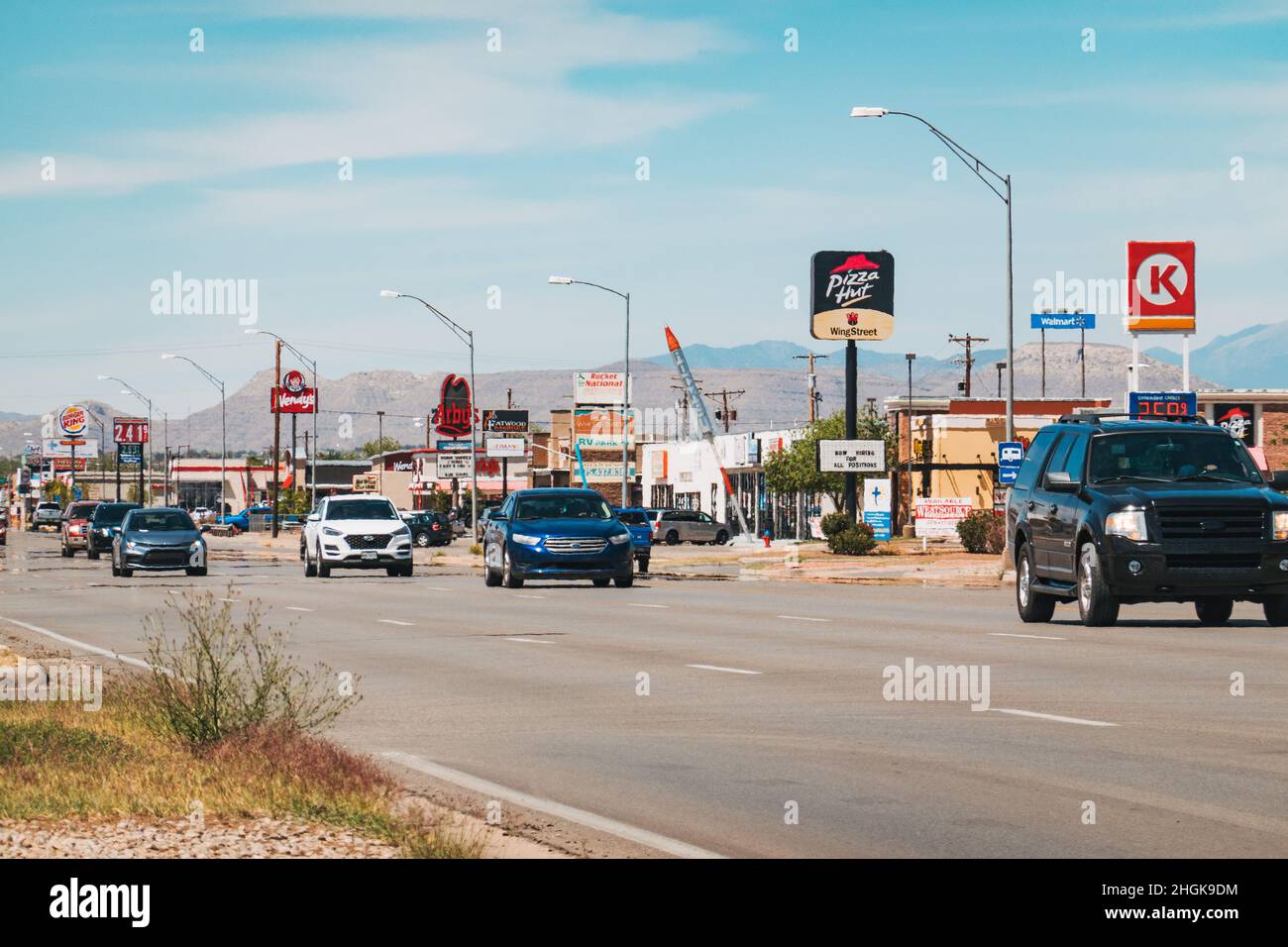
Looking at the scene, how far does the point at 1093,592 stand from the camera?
20812mm

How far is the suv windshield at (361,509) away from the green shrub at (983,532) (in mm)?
19257

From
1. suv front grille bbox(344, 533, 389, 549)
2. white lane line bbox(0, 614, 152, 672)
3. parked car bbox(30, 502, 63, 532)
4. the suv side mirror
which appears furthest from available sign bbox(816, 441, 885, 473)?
parked car bbox(30, 502, 63, 532)

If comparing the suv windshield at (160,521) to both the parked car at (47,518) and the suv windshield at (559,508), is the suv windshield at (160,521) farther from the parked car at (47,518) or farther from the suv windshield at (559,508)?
the parked car at (47,518)

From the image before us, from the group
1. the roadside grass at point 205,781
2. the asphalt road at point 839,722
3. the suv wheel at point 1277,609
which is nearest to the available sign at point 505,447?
the asphalt road at point 839,722

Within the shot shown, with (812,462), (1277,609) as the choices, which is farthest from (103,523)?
(1277,609)

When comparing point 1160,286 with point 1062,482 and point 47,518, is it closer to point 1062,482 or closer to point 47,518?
point 1062,482

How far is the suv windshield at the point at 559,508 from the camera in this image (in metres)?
33.5

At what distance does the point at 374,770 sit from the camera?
10.0 metres

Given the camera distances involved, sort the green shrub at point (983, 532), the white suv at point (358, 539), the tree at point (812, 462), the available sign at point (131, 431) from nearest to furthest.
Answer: the white suv at point (358, 539) < the green shrub at point (983, 532) < the tree at point (812, 462) < the available sign at point (131, 431)

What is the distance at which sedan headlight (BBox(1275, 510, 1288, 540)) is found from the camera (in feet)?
66.0
